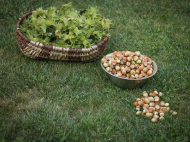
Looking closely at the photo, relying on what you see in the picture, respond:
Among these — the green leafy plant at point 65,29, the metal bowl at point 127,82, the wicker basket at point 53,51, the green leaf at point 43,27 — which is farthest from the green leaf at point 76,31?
the metal bowl at point 127,82

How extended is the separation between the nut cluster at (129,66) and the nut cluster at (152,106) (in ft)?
0.85

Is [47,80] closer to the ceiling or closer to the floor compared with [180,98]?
closer to the ceiling

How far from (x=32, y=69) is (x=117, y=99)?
4.01 ft

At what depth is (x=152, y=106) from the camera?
86.0 inches

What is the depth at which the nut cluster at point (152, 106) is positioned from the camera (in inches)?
82.4

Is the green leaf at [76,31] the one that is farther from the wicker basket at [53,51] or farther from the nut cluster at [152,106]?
the nut cluster at [152,106]

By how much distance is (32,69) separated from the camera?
8.66 feet

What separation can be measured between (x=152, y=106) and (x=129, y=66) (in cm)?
57

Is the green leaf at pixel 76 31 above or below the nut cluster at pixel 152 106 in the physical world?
above

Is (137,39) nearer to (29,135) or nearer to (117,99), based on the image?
(117,99)

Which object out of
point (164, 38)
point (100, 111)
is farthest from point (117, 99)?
point (164, 38)

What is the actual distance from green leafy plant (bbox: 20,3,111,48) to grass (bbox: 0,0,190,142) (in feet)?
1.07

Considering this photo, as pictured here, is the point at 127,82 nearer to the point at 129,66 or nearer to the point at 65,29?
the point at 129,66

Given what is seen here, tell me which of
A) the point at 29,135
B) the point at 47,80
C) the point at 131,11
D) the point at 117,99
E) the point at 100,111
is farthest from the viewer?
the point at 131,11
